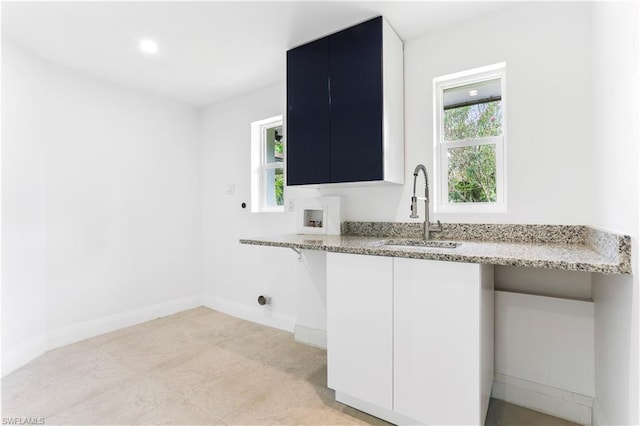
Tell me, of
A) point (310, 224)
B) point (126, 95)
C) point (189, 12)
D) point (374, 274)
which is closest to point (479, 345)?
point (374, 274)

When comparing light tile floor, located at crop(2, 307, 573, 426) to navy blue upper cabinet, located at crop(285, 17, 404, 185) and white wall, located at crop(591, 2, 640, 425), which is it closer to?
white wall, located at crop(591, 2, 640, 425)

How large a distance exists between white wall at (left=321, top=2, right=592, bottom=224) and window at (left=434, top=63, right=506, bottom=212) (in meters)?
0.09

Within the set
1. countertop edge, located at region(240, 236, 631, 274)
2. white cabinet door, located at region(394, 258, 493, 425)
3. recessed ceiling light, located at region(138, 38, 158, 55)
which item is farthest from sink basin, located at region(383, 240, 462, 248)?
recessed ceiling light, located at region(138, 38, 158, 55)

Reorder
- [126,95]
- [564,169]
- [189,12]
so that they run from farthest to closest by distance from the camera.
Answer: [126,95], [189,12], [564,169]

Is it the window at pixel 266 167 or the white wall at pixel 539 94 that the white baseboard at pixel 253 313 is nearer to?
the window at pixel 266 167

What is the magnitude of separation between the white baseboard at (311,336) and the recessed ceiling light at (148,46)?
2.46m

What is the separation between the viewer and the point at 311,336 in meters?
2.65

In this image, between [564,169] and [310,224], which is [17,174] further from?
[564,169]

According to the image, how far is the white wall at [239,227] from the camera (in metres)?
3.02

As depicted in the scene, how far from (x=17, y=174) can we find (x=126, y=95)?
4.03 ft

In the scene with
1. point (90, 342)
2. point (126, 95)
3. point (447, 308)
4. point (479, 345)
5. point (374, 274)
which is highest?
point (126, 95)

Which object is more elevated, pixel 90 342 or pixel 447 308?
pixel 447 308

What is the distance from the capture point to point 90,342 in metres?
2.72

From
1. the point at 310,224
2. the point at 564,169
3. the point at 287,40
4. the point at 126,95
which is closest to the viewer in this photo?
the point at 564,169
